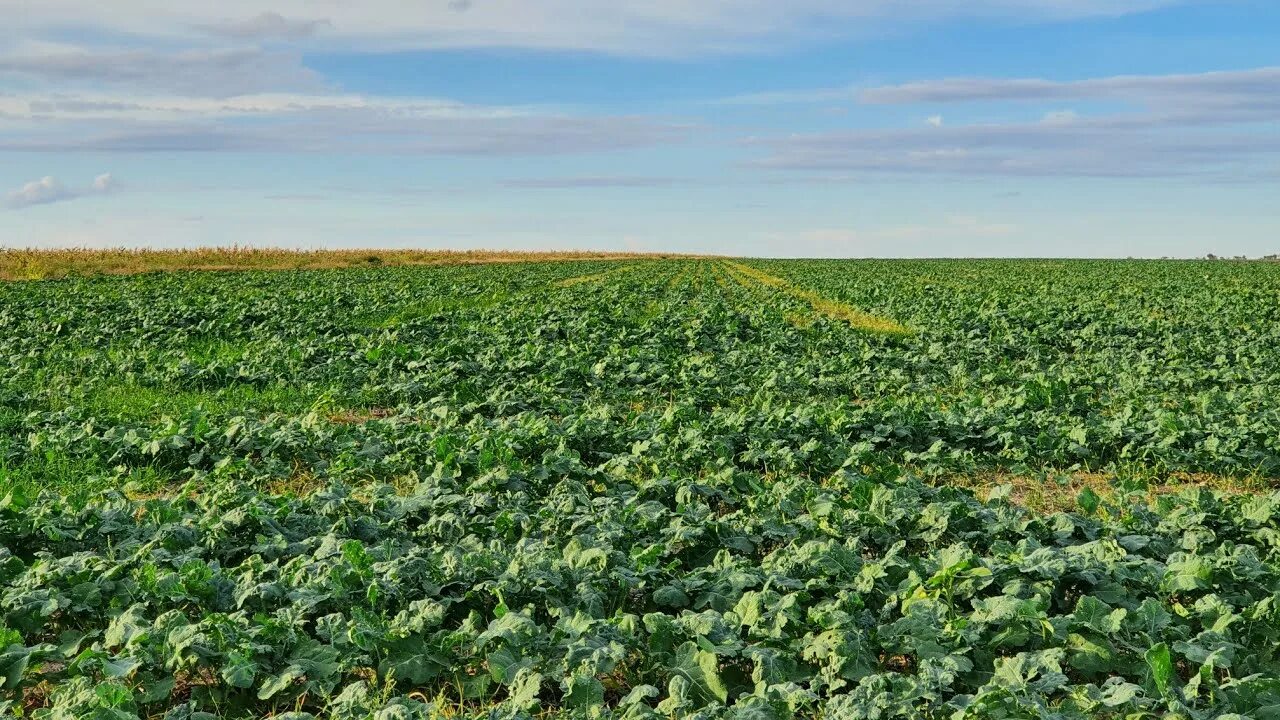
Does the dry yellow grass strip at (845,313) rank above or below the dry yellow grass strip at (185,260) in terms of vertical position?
below

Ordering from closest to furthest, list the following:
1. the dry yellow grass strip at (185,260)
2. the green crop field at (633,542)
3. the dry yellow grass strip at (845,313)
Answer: the green crop field at (633,542) → the dry yellow grass strip at (845,313) → the dry yellow grass strip at (185,260)

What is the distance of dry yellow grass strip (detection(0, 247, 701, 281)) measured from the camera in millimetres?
42438

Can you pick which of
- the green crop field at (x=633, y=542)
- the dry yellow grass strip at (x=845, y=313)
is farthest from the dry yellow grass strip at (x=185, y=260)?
the green crop field at (x=633, y=542)

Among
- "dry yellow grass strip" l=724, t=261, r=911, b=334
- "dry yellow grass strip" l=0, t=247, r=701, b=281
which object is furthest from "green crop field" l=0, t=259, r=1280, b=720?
"dry yellow grass strip" l=0, t=247, r=701, b=281

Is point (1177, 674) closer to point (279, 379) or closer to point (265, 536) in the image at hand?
point (265, 536)

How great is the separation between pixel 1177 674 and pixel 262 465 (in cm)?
768

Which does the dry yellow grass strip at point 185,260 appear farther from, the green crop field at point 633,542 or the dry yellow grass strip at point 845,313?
the green crop field at point 633,542

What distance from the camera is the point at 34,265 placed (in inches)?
1647

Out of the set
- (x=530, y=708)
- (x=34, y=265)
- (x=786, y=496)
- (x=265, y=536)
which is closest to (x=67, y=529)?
(x=265, y=536)

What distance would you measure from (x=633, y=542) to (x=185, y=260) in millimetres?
50665

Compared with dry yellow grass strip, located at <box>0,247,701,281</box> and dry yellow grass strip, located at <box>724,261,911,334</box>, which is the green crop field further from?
dry yellow grass strip, located at <box>0,247,701,281</box>

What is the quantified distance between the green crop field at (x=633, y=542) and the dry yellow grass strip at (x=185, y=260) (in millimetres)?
31020

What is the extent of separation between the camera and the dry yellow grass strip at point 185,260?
4244 cm

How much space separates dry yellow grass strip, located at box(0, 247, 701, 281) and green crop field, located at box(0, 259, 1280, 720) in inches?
1221
